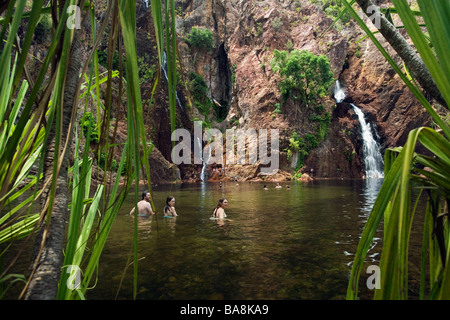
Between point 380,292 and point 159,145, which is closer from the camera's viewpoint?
point 380,292

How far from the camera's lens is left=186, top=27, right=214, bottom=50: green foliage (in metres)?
39.3

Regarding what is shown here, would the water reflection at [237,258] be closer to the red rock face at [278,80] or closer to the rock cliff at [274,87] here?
the rock cliff at [274,87]

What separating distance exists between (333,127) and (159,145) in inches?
836

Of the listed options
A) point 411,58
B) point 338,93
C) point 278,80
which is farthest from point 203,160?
point 411,58

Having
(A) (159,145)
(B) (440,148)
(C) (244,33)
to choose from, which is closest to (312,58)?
(C) (244,33)

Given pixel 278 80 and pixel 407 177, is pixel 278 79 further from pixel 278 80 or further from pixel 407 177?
pixel 407 177

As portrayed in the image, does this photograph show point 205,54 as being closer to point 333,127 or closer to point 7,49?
point 333,127

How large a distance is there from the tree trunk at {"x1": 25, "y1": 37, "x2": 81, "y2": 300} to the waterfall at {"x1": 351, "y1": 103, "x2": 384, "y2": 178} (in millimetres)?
37175

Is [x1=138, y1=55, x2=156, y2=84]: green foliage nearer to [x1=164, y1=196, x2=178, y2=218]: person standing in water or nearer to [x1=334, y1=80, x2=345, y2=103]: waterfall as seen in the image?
[x1=334, y1=80, x2=345, y2=103]: waterfall

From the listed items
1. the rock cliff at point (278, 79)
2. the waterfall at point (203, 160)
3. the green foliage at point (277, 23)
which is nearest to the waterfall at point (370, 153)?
the rock cliff at point (278, 79)

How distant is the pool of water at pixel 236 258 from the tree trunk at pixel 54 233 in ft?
2.76

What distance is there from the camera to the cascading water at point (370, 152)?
34000 millimetres

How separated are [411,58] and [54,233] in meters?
1.38

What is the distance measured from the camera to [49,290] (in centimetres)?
82
